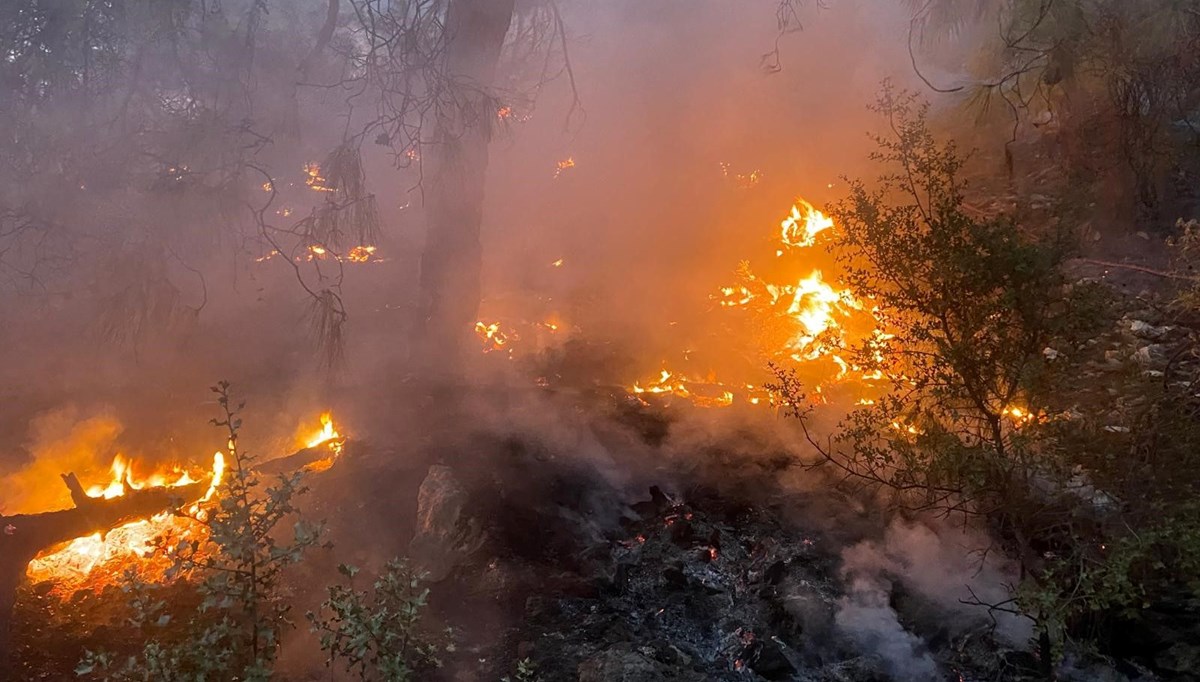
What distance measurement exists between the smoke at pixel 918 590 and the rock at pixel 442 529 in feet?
7.55

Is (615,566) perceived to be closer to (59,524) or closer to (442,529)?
(442,529)

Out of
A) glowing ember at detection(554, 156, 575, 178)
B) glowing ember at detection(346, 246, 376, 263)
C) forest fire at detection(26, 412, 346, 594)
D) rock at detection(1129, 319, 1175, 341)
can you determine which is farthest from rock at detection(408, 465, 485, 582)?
glowing ember at detection(554, 156, 575, 178)

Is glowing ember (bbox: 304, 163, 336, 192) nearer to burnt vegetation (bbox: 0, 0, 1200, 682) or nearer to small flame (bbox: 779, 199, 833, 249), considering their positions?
burnt vegetation (bbox: 0, 0, 1200, 682)

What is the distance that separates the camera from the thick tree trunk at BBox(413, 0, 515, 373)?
20.1ft

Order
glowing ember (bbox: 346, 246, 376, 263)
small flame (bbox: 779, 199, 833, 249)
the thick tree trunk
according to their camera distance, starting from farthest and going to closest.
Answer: glowing ember (bbox: 346, 246, 376, 263), small flame (bbox: 779, 199, 833, 249), the thick tree trunk

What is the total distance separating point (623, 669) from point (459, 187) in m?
4.87

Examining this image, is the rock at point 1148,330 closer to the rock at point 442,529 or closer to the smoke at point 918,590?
the smoke at point 918,590

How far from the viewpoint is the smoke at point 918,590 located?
3.52 metres

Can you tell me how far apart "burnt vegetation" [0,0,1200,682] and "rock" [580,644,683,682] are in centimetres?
2

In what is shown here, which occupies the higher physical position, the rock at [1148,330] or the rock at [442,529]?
the rock at [1148,330]

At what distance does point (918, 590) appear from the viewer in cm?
391

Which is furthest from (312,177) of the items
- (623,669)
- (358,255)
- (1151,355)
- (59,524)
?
(1151,355)

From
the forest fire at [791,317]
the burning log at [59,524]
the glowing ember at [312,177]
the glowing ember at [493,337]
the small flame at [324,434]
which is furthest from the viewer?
the glowing ember at [312,177]

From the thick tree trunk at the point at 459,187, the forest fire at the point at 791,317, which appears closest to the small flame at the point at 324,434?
the thick tree trunk at the point at 459,187
